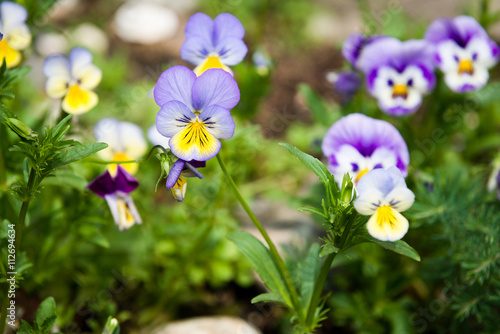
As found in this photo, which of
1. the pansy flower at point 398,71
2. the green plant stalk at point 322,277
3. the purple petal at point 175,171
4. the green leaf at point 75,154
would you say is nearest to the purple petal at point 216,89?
the purple petal at point 175,171

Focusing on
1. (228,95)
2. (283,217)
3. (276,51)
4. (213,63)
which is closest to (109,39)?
(276,51)

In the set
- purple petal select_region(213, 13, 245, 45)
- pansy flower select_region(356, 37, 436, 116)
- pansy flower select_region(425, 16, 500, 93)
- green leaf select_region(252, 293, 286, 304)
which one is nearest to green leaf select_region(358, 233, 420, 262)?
green leaf select_region(252, 293, 286, 304)

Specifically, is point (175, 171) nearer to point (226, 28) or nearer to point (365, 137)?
point (226, 28)

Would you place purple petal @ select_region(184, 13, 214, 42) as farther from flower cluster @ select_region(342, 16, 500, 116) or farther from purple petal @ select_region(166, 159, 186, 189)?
flower cluster @ select_region(342, 16, 500, 116)

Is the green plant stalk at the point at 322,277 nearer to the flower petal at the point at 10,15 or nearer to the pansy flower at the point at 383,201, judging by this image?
the pansy flower at the point at 383,201

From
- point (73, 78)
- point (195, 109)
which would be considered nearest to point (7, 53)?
point (73, 78)
